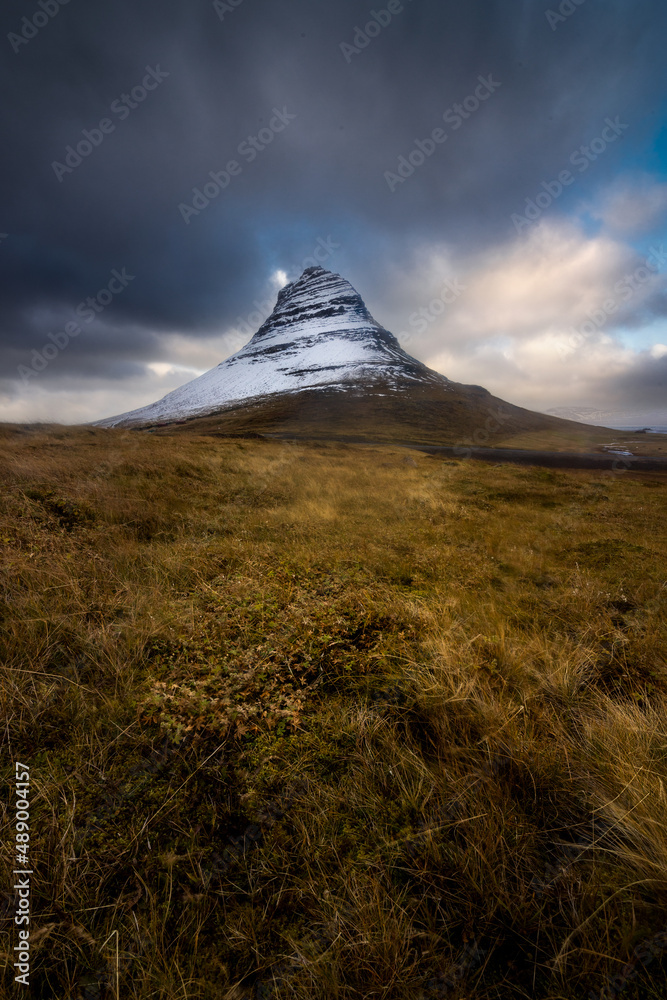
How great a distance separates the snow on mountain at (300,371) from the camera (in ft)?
405

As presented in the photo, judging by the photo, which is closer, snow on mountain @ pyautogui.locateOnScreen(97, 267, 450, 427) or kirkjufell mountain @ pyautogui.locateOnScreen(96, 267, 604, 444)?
kirkjufell mountain @ pyautogui.locateOnScreen(96, 267, 604, 444)

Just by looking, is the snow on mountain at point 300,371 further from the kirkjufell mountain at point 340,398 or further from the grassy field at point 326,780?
the grassy field at point 326,780

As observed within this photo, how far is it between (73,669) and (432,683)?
2851 mm

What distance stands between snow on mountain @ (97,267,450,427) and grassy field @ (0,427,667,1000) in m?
116

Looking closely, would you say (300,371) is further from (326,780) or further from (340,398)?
(326,780)

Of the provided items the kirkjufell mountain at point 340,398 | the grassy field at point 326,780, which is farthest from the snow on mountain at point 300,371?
the grassy field at point 326,780

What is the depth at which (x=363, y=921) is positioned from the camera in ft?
5.09

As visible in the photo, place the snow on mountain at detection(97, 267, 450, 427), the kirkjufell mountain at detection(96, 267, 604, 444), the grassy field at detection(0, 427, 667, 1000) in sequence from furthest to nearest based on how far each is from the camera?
the snow on mountain at detection(97, 267, 450, 427) → the kirkjufell mountain at detection(96, 267, 604, 444) → the grassy field at detection(0, 427, 667, 1000)

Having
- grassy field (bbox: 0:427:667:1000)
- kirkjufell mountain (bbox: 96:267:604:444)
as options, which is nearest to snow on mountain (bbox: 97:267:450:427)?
kirkjufell mountain (bbox: 96:267:604:444)

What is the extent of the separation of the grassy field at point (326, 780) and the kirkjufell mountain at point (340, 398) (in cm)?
6777

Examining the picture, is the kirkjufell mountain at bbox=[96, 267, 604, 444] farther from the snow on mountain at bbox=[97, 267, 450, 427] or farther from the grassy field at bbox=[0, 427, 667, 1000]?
the grassy field at bbox=[0, 427, 667, 1000]

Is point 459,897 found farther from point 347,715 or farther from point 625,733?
point 625,733

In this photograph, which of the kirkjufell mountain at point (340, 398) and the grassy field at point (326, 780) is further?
the kirkjufell mountain at point (340, 398)

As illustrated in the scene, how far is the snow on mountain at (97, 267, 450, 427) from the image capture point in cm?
12331
